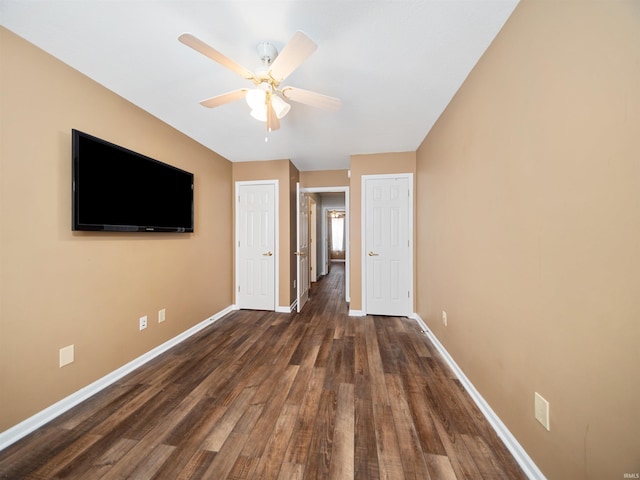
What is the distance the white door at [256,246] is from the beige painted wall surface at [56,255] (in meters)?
1.37

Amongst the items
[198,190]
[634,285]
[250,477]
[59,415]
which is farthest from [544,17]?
[59,415]

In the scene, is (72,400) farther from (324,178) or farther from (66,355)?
(324,178)

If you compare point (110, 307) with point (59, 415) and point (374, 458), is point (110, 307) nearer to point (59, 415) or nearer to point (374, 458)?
point (59, 415)

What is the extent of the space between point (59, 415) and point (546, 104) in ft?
11.0

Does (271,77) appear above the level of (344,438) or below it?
above

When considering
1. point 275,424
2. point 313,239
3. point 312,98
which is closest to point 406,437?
point 275,424

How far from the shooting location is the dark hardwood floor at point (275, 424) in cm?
117

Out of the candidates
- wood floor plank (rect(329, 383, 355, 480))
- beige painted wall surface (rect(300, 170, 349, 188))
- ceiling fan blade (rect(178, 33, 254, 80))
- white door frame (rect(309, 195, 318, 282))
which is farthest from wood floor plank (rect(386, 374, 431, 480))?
white door frame (rect(309, 195, 318, 282))

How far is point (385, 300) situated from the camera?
132 inches

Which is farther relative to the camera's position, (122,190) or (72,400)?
(122,190)

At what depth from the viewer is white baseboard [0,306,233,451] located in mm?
1314

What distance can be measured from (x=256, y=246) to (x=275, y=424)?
2.58 metres

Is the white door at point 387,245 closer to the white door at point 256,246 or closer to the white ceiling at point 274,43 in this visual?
the white ceiling at point 274,43

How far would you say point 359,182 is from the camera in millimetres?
3352
